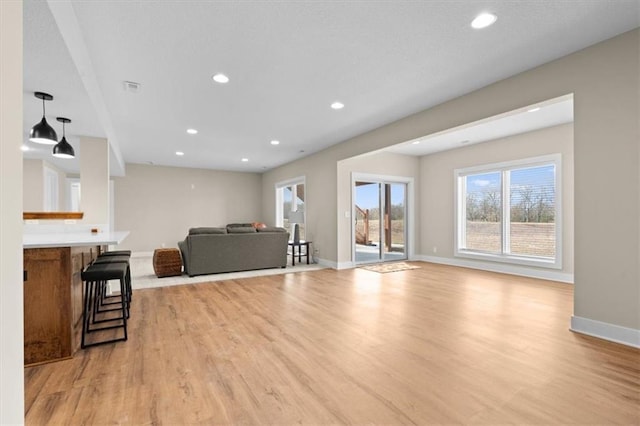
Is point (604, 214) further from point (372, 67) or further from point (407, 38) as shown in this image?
point (372, 67)

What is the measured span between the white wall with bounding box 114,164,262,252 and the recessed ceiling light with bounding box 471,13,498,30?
795cm

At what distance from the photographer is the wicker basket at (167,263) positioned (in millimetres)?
5391

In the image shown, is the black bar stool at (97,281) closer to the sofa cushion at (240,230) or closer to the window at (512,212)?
the sofa cushion at (240,230)

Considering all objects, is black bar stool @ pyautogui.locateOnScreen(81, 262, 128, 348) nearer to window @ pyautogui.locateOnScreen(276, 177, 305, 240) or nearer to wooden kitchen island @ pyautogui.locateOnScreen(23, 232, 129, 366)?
wooden kitchen island @ pyautogui.locateOnScreen(23, 232, 129, 366)

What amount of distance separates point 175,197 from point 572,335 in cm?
941

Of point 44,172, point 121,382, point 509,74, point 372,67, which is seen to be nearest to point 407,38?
point 372,67

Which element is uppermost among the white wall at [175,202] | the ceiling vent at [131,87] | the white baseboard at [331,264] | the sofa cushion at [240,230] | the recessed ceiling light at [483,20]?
the recessed ceiling light at [483,20]

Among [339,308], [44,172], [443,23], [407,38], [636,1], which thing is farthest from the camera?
[44,172]

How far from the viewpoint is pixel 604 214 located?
2680 mm

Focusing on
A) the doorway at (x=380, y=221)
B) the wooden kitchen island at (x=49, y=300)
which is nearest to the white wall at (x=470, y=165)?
the doorway at (x=380, y=221)

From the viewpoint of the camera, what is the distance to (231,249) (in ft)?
18.9

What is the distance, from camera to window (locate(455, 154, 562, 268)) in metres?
5.30

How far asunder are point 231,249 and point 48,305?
11.3 feet

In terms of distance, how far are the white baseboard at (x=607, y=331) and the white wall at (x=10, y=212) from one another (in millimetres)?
3866
